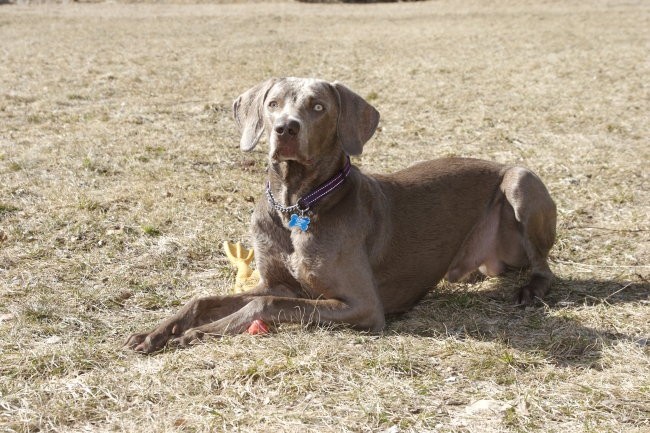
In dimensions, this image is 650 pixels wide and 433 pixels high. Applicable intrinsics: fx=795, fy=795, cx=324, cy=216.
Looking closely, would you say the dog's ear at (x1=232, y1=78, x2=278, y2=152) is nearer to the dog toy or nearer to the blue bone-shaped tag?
the blue bone-shaped tag

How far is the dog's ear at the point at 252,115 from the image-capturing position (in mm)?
4871

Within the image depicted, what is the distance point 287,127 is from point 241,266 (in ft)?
4.73

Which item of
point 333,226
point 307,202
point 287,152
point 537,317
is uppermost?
point 287,152

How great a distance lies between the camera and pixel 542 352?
14.4 ft

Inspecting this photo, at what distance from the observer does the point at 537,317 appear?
5.05m

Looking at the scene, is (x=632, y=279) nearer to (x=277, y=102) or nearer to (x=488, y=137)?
(x=277, y=102)

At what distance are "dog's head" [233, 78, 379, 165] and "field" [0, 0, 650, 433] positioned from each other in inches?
41.9

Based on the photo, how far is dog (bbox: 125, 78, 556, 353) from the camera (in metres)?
4.56

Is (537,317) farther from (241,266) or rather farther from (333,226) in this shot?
(241,266)

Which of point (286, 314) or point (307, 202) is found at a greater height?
point (307, 202)

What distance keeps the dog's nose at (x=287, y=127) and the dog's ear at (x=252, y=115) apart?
0.38m

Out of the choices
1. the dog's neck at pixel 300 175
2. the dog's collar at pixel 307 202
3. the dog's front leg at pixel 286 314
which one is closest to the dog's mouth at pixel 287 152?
the dog's neck at pixel 300 175

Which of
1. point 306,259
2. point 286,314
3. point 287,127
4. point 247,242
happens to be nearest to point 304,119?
point 287,127

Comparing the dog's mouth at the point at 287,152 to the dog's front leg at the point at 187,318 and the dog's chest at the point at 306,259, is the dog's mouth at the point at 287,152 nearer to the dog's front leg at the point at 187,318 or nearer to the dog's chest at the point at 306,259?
the dog's chest at the point at 306,259
